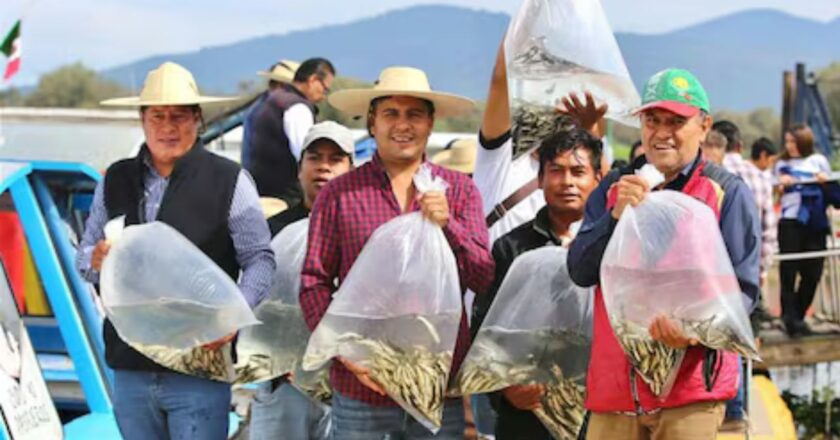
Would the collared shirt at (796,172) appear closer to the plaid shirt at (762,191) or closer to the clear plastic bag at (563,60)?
the plaid shirt at (762,191)

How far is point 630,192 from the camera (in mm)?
3580

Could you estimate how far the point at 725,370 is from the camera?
147 inches

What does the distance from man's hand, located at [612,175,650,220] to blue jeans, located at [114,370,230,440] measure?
1.40m

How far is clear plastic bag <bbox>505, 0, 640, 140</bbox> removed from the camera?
4281 millimetres

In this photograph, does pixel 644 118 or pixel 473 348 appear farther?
pixel 473 348

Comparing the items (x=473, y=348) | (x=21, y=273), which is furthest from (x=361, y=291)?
(x=21, y=273)

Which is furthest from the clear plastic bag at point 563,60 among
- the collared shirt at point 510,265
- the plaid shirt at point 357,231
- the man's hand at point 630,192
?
the man's hand at point 630,192

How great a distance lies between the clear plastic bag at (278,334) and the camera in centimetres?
441

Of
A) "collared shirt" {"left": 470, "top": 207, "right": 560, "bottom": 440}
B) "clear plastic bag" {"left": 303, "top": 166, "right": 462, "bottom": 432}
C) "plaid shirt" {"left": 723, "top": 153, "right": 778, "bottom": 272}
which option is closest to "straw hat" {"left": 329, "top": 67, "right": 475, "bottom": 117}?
"clear plastic bag" {"left": 303, "top": 166, "right": 462, "bottom": 432}

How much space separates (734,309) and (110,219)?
1.95m

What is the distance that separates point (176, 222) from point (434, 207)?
0.92 m

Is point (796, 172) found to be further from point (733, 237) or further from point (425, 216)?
point (425, 216)

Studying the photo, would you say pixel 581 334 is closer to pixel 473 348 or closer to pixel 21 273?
pixel 473 348

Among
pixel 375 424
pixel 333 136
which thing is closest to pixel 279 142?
pixel 333 136
